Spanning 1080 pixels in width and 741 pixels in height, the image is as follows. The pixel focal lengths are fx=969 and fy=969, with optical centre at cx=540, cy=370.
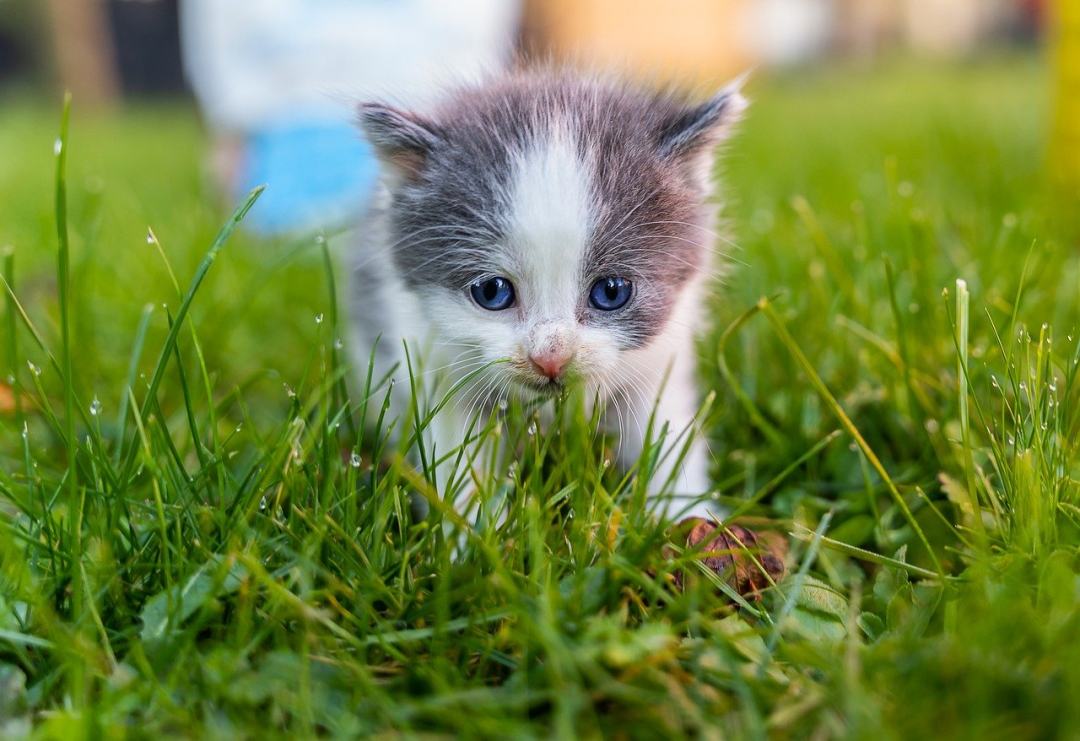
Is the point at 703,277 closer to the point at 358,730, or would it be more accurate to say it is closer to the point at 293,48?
the point at 358,730

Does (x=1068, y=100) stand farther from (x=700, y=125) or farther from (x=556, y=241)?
(x=556, y=241)

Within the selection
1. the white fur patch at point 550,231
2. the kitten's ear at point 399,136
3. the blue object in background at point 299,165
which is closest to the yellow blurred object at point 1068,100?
the white fur patch at point 550,231

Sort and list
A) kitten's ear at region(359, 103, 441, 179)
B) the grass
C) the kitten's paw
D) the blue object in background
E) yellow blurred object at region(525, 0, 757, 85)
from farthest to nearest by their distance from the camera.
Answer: yellow blurred object at region(525, 0, 757, 85) < the blue object in background < kitten's ear at region(359, 103, 441, 179) < the kitten's paw < the grass

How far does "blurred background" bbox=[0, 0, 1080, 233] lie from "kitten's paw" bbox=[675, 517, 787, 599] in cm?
128

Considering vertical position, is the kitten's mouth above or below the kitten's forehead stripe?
below

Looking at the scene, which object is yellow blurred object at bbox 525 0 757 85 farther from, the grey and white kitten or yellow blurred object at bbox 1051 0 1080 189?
the grey and white kitten

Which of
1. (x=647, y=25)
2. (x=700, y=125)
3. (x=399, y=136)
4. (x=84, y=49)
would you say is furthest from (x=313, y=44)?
(x=84, y=49)

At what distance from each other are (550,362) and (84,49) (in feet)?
41.1

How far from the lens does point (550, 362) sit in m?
1.89

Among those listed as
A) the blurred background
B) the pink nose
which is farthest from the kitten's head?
the blurred background

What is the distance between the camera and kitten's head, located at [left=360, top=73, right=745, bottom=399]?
6.38 feet

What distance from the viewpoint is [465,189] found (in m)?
2.07

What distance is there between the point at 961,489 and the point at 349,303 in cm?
186

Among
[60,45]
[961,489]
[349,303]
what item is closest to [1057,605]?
[961,489]
